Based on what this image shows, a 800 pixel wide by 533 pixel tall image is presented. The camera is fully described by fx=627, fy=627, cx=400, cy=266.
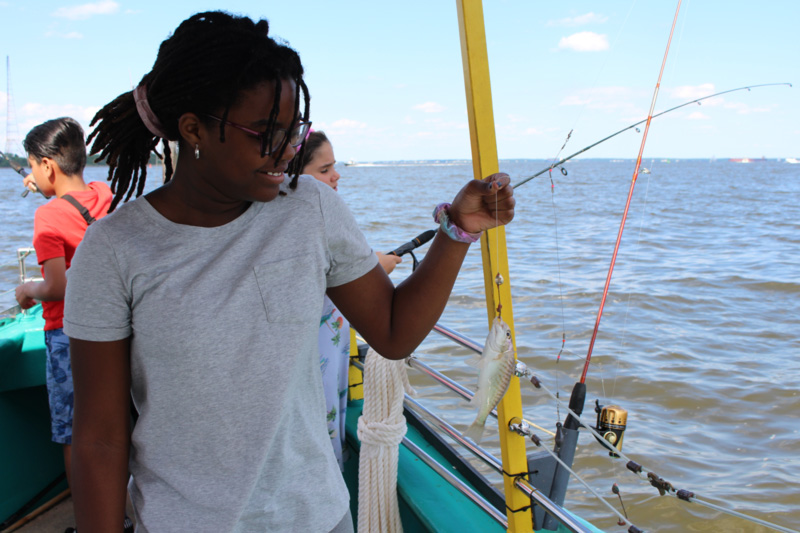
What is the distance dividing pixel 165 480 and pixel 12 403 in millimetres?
2557

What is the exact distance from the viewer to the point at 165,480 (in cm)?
111

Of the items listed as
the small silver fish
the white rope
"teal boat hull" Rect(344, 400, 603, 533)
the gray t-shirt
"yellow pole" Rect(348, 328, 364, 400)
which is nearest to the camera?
the gray t-shirt

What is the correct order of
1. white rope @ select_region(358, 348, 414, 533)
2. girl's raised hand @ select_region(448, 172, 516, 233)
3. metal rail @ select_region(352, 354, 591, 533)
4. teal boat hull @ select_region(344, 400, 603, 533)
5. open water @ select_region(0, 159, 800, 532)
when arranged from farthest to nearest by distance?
open water @ select_region(0, 159, 800, 532) → white rope @ select_region(358, 348, 414, 533) → teal boat hull @ select_region(344, 400, 603, 533) → metal rail @ select_region(352, 354, 591, 533) → girl's raised hand @ select_region(448, 172, 516, 233)

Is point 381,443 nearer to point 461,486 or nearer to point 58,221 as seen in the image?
point 461,486

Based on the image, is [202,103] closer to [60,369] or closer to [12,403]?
[60,369]

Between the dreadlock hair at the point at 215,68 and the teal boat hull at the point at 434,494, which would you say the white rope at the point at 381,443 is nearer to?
the teal boat hull at the point at 434,494

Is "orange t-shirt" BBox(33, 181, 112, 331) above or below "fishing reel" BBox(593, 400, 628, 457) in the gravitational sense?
above

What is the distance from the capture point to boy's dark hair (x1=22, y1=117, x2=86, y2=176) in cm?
263

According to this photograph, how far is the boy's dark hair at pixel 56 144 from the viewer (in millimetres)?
2635

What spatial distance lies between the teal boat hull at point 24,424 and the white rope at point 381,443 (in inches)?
74.8

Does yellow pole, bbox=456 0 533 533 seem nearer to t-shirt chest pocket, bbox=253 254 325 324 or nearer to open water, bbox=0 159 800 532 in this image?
open water, bbox=0 159 800 532

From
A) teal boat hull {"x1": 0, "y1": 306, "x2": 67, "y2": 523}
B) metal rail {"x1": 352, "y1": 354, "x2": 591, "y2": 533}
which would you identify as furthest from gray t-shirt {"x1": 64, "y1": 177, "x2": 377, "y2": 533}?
teal boat hull {"x1": 0, "y1": 306, "x2": 67, "y2": 523}

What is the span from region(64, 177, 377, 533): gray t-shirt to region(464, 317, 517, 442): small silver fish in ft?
1.41

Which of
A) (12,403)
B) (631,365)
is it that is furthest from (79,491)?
(631,365)
